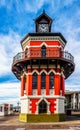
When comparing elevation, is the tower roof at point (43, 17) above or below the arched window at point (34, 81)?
above

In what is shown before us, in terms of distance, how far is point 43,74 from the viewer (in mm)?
33125

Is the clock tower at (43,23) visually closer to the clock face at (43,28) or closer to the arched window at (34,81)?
the clock face at (43,28)

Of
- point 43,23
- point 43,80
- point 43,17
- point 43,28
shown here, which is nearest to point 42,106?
point 43,80

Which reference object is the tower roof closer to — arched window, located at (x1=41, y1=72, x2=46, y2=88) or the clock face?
the clock face

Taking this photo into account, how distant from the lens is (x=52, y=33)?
110 feet

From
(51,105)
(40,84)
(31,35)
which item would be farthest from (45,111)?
(31,35)

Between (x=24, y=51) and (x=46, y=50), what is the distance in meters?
2.90

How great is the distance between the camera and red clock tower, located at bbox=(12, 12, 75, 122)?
3222cm

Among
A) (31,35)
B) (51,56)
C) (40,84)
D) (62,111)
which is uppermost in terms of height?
(31,35)

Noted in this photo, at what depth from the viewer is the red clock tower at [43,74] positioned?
32.2 meters

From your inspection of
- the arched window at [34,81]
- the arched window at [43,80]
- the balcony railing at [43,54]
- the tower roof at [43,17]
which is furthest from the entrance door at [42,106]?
the tower roof at [43,17]

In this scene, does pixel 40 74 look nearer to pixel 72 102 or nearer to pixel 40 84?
pixel 40 84

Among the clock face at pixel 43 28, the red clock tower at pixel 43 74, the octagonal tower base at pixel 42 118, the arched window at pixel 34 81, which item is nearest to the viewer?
the octagonal tower base at pixel 42 118

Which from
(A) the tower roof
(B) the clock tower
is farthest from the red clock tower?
(A) the tower roof
